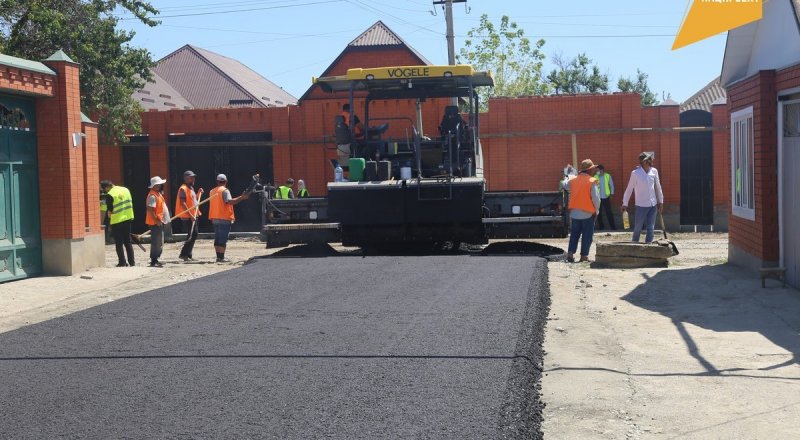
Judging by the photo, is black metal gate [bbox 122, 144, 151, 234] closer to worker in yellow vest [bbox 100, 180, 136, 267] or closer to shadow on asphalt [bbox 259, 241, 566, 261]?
worker in yellow vest [bbox 100, 180, 136, 267]

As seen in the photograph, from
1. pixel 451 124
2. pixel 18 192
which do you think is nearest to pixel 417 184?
pixel 451 124

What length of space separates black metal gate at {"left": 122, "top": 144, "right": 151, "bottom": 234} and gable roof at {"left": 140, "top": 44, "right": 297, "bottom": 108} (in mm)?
18561

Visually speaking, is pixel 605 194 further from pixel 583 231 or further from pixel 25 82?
pixel 25 82

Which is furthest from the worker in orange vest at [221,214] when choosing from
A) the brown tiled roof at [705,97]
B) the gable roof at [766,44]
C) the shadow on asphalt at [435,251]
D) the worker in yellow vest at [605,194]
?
the brown tiled roof at [705,97]

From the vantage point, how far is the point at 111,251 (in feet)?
63.2

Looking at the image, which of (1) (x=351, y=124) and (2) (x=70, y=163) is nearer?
(2) (x=70, y=163)

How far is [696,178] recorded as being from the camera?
2128 cm

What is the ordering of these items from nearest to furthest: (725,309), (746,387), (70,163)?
(746,387) < (725,309) < (70,163)

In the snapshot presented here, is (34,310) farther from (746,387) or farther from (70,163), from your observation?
(746,387)

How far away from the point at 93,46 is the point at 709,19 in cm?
1448

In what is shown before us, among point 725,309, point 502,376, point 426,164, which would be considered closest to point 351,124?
point 426,164

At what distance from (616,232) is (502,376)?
1495 cm

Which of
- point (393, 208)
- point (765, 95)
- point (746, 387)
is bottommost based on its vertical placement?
point (746, 387)

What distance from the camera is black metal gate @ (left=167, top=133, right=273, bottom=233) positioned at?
22469 millimetres
